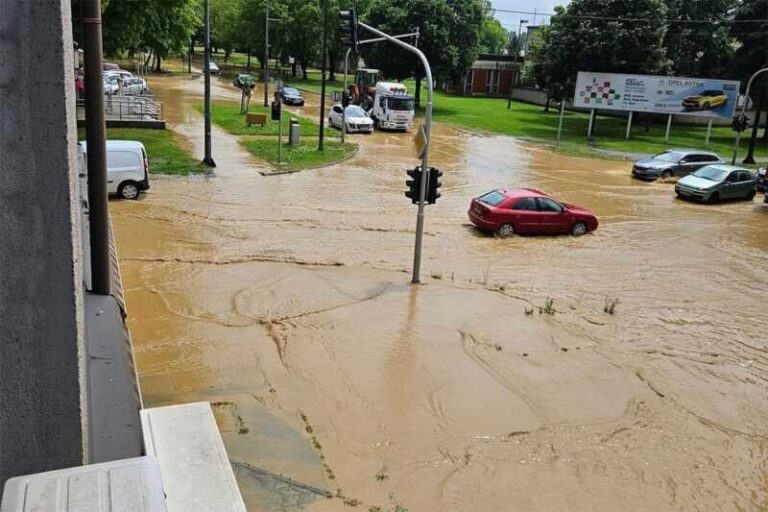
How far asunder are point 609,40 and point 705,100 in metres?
7.26

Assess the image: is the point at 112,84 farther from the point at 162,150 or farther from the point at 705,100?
the point at 705,100

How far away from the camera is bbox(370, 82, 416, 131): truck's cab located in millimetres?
44031

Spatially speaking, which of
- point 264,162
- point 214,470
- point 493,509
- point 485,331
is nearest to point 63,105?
point 214,470

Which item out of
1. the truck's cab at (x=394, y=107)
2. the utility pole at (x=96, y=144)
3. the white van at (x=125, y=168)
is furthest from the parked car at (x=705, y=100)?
the utility pole at (x=96, y=144)

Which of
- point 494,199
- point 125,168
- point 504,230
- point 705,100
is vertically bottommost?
point 504,230

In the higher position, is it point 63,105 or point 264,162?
point 63,105

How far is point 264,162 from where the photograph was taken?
2859 centimetres

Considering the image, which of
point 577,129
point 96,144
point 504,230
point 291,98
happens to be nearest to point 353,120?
point 291,98

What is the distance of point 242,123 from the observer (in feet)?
132

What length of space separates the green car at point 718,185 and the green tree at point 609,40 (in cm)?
2056

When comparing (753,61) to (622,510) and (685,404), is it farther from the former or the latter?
(622,510)

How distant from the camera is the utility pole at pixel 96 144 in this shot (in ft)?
18.1

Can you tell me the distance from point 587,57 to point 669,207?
24.3 meters

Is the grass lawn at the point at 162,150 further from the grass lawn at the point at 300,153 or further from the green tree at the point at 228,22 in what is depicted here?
the green tree at the point at 228,22
